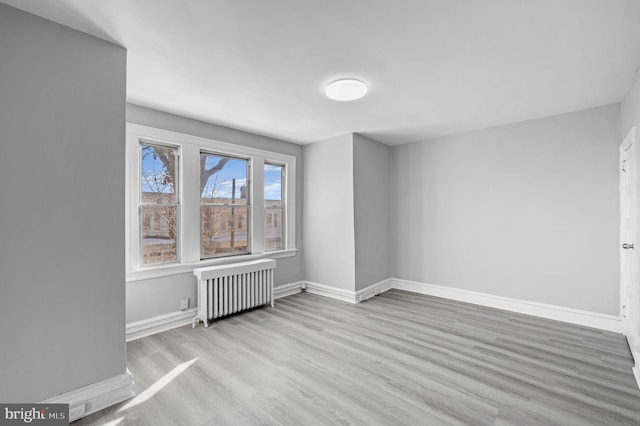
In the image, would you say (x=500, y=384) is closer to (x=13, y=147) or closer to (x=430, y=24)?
(x=430, y=24)

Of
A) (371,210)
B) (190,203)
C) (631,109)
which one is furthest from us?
(371,210)

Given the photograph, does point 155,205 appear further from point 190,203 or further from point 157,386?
point 157,386

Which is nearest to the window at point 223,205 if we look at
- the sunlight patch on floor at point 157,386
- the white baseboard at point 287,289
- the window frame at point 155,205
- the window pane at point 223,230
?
the window pane at point 223,230

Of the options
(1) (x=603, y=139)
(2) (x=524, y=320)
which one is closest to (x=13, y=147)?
(2) (x=524, y=320)

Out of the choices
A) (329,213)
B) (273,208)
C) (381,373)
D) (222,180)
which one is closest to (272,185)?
(273,208)

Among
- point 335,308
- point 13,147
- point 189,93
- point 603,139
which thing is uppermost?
point 189,93

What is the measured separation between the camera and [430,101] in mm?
3229

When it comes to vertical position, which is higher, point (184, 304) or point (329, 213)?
point (329, 213)

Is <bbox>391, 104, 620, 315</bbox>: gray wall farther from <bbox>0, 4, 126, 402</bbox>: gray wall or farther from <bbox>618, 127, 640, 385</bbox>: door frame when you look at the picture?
<bbox>0, 4, 126, 402</bbox>: gray wall

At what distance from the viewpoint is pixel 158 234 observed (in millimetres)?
3506

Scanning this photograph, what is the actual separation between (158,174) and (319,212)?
2.56 meters

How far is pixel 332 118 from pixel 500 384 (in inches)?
132

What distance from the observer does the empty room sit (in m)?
1.84

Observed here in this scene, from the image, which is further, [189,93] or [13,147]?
[189,93]
